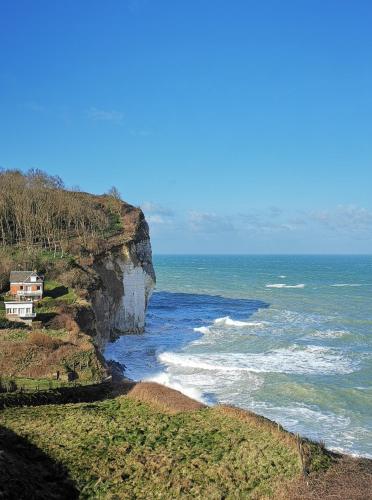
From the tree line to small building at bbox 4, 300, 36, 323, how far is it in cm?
1870

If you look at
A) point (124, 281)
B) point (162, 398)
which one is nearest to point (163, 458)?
point (162, 398)

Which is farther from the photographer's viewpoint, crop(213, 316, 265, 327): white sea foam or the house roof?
crop(213, 316, 265, 327): white sea foam

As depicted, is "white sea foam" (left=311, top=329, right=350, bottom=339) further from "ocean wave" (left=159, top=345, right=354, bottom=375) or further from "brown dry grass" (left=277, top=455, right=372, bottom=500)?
"brown dry grass" (left=277, top=455, right=372, bottom=500)

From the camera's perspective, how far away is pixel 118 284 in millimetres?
53031

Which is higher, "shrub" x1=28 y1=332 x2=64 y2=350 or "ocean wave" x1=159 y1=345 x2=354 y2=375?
"shrub" x1=28 y1=332 x2=64 y2=350

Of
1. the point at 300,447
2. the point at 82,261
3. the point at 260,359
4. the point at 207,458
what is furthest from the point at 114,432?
the point at 82,261

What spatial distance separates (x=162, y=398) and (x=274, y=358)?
19.6 m

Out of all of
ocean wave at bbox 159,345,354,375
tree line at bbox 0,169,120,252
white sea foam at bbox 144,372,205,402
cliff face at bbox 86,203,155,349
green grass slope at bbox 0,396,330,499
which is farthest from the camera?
tree line at bbox 0,169,120,252

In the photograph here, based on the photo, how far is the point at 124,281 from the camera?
54438 millimetres

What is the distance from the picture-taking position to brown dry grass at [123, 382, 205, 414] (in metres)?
22.9

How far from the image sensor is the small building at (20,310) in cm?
3469

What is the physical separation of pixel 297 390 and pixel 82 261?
1002 inches

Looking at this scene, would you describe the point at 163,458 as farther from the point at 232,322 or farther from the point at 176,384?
the point at 232,322

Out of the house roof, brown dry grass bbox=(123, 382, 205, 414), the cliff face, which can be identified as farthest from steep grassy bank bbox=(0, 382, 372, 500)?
the cliff face
